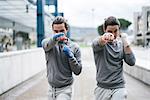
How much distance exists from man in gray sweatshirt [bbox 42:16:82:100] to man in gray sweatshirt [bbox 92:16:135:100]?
0.26 metres

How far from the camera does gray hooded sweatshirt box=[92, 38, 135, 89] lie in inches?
176

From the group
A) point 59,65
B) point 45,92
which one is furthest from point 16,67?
point 59,65

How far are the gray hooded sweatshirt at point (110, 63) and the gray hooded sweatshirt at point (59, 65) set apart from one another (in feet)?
Result: 0.79

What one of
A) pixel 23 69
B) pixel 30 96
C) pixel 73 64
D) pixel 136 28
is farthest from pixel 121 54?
pixel 136 28

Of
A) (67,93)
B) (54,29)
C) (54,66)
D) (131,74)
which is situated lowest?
(131,74)

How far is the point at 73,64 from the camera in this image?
4352 mm

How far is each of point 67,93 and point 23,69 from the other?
941 centimetres

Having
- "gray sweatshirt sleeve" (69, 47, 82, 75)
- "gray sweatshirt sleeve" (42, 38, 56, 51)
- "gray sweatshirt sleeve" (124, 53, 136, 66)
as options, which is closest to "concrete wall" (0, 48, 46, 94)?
"gray sweatshirt sleeve" (42, 38, 56, 51)

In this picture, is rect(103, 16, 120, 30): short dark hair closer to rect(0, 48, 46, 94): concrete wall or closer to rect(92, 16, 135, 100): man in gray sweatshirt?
rect(92, 16, 135, 100): man in gray sweatshirt

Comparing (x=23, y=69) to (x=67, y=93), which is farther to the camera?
(x=23, y=69)

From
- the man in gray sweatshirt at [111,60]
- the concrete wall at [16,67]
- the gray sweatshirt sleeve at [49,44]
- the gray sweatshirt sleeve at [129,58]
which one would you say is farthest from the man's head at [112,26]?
the concrete wall at [16,67]

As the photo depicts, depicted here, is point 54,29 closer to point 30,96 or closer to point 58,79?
point 58,79

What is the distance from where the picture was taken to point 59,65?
445cm

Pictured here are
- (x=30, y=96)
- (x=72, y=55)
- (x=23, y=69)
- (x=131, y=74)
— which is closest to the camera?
(x=72, y=55)
